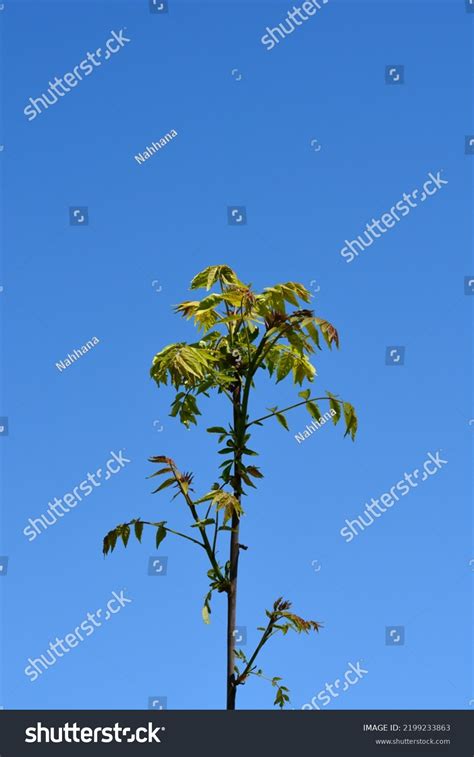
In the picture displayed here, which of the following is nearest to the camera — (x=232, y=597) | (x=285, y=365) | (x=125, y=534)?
(x=232, y=597)

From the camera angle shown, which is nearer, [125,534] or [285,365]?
[125,534]

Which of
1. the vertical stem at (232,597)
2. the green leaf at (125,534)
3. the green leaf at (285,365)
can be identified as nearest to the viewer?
the vertical stem at (232,597)

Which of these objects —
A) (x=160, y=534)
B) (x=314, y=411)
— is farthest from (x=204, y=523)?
(x=314, y=411)

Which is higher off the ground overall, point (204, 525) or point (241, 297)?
point (241, 297)

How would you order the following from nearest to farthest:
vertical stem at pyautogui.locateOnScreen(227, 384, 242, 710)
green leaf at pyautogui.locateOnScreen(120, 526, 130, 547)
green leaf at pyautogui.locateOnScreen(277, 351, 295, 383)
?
1. vertical stem at pyautogui.locateOnScreen(227, 384, 242, 710)
2. green leaf at pyautogui.locateOnScreen(120, 526, 130, 547)
3. green leaf at pyautogui.locateOnScreen(277, 351, 295, 383)

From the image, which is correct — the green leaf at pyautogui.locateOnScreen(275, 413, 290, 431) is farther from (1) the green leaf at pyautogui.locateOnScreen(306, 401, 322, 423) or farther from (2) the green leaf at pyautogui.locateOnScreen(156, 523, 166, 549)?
(2) the green leaf at pyautogui.locateOnScreen(156, 523, 166, 549)

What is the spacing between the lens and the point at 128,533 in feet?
19.3

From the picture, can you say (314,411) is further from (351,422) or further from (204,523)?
(204,523)

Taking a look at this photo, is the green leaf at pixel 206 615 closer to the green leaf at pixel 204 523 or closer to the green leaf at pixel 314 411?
the green leaf at pixel 204 523
